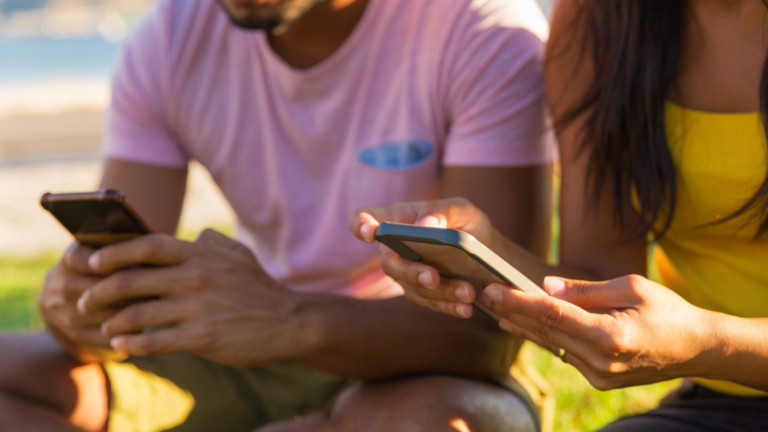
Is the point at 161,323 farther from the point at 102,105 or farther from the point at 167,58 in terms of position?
the point at 102,105

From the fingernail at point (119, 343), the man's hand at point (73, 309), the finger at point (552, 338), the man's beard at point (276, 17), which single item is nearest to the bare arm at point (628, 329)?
the finger at point (552, 338)

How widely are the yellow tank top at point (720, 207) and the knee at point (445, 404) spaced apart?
18.9 inches

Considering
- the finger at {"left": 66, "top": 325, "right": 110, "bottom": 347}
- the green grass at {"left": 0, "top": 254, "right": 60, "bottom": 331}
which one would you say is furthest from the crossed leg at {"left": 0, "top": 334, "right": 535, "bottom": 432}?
the green grass at {"left": 0, "top": 254, "right": 60, "bottom": 331}

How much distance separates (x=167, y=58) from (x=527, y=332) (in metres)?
1.38

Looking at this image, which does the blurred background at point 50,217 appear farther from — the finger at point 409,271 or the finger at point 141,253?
the finger at point 141,253

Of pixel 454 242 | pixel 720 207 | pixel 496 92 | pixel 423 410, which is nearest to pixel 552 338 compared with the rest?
pixel 454 242

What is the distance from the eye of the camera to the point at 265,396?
78.2 inches

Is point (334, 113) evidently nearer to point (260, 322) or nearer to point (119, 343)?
point (260, 322)

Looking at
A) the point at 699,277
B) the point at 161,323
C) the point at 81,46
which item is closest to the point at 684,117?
the point at 699,277

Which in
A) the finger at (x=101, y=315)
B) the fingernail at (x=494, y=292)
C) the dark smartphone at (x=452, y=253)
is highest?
the dark smartphone at (x=452, y=253)

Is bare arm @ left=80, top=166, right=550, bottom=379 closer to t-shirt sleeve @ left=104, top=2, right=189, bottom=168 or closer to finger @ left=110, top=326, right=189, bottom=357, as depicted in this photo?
finger @ left=110, top=326, right=189, bottom=357

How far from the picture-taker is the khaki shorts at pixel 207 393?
5.98ft

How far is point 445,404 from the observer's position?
153 cm

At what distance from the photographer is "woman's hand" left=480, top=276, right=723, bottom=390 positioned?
1.14 m
